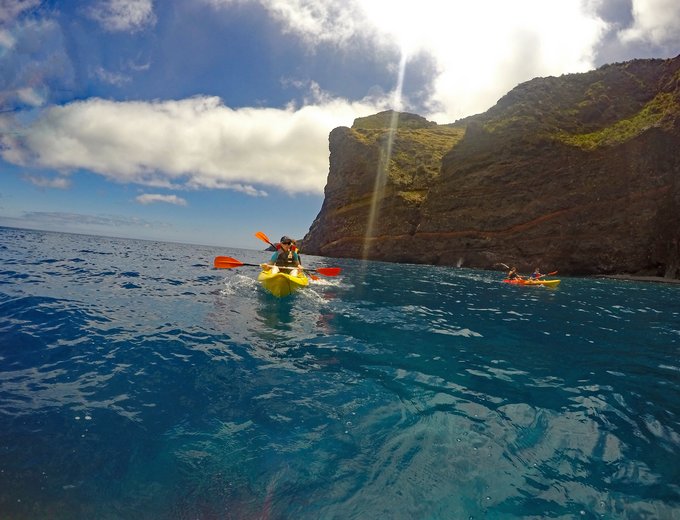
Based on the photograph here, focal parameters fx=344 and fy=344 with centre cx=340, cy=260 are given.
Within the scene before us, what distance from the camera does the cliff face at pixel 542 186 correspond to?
146ft

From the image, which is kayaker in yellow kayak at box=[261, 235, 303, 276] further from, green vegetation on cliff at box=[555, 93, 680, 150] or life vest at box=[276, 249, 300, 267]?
green vegetation on cliff at box=[555, 93, 680, 150]

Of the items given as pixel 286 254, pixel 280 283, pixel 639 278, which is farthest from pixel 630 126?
pixel 280 283

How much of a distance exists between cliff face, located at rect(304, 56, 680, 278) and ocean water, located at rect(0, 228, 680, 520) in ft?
147

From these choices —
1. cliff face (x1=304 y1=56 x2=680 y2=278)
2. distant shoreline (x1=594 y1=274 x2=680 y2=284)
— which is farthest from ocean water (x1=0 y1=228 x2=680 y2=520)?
cliff face (x1=304 y1=56 x2=680 y2=278)

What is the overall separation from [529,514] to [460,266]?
2075 inches

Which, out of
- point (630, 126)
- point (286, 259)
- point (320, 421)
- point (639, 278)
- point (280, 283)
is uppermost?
point (630, 126)

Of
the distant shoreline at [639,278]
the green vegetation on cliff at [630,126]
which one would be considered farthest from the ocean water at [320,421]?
the green vegetation on cliff at [630,126]

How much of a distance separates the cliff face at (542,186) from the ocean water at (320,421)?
4469 centimetres

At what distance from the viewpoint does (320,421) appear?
15.4 ft

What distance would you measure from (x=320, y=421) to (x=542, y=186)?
5570 centimetres

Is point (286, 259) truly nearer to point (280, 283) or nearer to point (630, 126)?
point (280, 283)

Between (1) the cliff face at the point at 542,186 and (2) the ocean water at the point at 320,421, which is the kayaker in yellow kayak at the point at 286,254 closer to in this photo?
(2) the ocean water at the point at 320,421

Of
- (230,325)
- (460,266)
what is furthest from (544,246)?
(230,325)

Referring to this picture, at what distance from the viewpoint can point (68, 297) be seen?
34.5 ft
